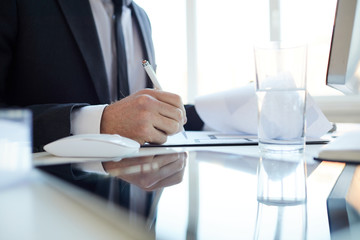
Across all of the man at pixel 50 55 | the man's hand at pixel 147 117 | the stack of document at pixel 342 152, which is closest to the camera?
the stack of document at pixel 342 152

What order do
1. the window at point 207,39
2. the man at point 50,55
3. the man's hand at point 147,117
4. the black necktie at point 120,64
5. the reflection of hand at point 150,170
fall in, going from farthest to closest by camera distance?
the window at point 207,39, the black necktie at point 120,64, the man at point 50,55, the man's hand at point 147,117, the reflection of hand at point 150,170

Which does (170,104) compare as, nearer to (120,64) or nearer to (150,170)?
(150,170)

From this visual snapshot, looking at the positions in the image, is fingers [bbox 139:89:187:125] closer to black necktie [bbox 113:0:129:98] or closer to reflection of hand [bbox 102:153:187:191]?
reflection of hand [bbox 102:153:187:191]

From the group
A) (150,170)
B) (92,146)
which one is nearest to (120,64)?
(92,146)

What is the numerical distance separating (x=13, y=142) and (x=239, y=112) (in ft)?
1.86

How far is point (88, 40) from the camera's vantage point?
948 mm

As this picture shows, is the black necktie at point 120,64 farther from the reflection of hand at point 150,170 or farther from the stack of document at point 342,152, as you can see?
the stack of document at point 342,152

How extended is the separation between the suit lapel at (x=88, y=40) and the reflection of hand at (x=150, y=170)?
57cm

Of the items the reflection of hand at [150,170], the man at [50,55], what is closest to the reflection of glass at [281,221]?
the reflection of hand at [150,170]

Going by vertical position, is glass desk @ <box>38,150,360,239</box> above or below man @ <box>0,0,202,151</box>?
below

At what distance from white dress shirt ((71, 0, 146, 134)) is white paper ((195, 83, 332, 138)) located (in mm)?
271

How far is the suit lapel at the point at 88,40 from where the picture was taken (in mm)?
937

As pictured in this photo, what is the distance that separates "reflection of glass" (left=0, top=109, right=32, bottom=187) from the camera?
224 millimetres

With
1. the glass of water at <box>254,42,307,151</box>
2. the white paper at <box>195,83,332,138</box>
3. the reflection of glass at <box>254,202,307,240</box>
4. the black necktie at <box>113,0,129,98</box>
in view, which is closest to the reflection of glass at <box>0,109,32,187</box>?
the reflection of glass at <box>254,202,307,240</box>
